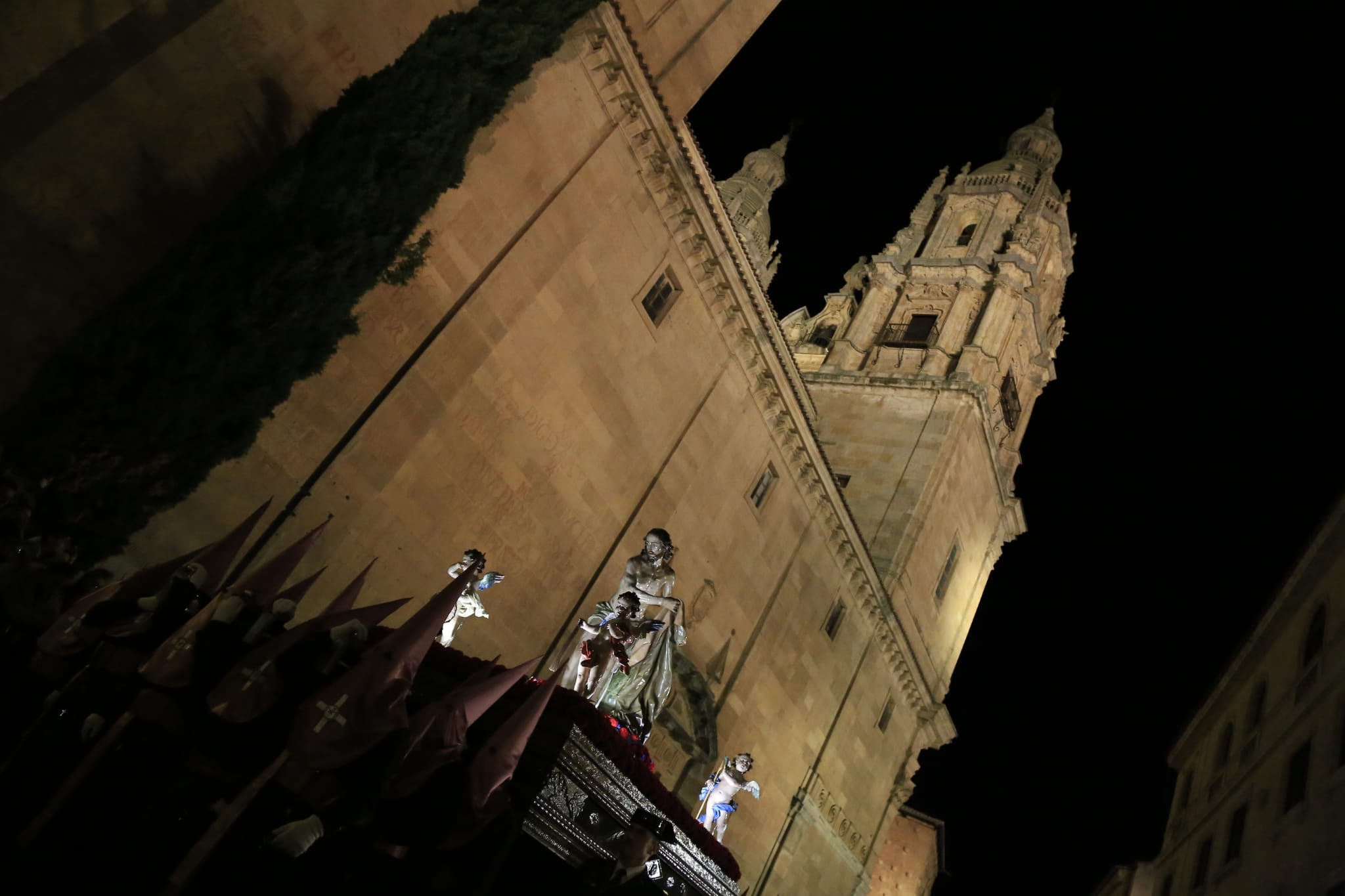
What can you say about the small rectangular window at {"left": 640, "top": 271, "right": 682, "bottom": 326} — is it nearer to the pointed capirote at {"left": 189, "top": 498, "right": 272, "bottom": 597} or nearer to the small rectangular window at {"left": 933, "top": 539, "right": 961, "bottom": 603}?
the pointed capirote at {"left": 189, "top": 498, "right": 272, "bottom": 597}

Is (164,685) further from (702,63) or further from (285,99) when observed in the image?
(702,63)

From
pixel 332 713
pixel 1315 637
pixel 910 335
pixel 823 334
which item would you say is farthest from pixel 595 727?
pixel 823 334

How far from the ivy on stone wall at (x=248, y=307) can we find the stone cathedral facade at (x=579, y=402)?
553mm

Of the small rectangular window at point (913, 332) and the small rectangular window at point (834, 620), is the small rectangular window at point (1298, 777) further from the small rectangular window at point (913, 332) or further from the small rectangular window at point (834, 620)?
the small rectangular window at point (913, 332)

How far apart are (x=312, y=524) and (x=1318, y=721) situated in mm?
15506

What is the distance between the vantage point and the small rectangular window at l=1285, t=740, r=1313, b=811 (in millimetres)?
14109

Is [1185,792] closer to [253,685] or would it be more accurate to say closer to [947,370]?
[947,370]

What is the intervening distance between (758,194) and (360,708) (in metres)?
40.2

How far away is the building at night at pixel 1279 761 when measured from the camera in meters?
13.0

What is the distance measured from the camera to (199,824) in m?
5.25

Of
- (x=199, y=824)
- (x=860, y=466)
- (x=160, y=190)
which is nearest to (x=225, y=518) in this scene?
(x=160, y=190)

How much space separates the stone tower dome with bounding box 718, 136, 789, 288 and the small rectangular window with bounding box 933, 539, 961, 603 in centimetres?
1522

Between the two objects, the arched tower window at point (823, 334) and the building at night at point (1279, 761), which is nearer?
the building at night at point (1279, 761)

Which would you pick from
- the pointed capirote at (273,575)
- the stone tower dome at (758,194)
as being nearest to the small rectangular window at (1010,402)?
the stone tower dome at (758,194)
